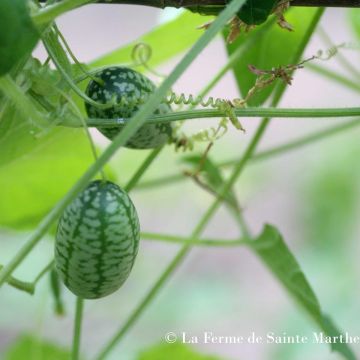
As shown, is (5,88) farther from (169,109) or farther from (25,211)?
(25,211)

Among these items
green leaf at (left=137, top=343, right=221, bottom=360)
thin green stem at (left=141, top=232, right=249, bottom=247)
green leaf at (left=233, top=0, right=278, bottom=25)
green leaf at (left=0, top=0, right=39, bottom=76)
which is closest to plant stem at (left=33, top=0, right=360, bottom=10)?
green leaf at (left=233, top=0, right=278, bottom=25)

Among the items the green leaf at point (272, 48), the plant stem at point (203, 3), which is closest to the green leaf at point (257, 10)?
the plant stem at point (203, 3)

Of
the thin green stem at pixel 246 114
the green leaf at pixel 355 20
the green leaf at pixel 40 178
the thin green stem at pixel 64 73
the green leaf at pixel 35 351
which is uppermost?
the green leaf at pixel 355 20

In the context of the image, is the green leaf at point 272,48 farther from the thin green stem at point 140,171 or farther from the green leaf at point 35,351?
the green leaf at point 35,351

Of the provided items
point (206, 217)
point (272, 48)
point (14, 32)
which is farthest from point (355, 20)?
point (14, 32)

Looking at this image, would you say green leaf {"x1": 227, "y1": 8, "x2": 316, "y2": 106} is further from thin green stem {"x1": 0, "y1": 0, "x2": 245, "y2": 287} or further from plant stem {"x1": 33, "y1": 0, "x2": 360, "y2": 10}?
thin green stem {"x1": 0, "y1": 0, "x2": 245, "y2": 287}

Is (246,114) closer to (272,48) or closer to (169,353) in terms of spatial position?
(272,48)

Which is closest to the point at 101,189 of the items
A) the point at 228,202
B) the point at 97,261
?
the point at 97,261
